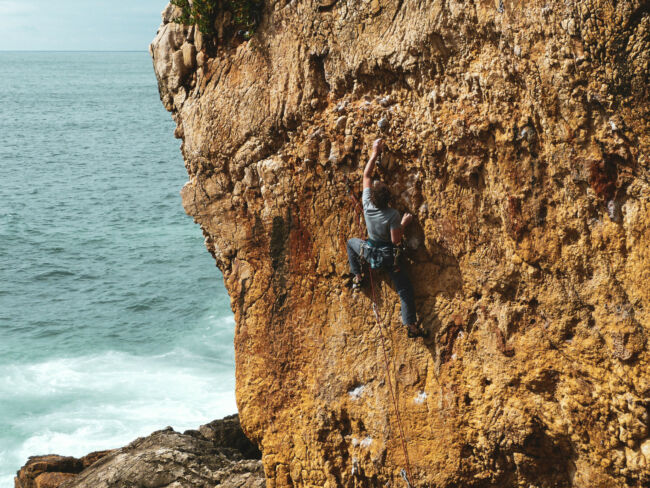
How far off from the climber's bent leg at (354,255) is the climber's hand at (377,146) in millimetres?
1267

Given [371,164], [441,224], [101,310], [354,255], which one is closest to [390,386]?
[354,255]

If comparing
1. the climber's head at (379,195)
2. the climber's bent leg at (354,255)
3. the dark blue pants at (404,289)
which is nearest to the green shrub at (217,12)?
the climber's head at (379,195)

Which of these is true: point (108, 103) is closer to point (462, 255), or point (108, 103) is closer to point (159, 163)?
point (159, 163)

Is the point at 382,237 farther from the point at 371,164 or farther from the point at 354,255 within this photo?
the point at 371,164

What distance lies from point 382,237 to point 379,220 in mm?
266

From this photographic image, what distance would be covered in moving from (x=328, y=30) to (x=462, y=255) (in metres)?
3.61

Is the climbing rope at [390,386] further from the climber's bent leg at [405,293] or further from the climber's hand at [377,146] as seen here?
the climber's hand at [377,146]

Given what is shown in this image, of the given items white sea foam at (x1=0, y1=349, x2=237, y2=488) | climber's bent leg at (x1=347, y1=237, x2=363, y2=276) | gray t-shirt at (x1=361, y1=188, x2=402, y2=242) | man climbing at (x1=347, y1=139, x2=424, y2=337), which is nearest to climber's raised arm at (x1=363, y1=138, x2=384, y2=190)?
man climbing at (x1=347, y1=139, x2=424, y2=337)

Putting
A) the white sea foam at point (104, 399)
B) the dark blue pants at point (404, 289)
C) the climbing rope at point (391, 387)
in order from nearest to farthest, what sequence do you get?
the dark blue pants at point (404, 289) → the climbing rope at point (391, 387) → the white sea foam at point (104, 399)

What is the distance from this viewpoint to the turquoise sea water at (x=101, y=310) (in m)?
21.4

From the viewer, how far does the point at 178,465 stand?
39.5 ft

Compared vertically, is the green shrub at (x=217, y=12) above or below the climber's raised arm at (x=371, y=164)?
above

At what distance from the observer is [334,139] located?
9328 millimetres

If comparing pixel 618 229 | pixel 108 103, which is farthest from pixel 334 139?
pixel 108 103
